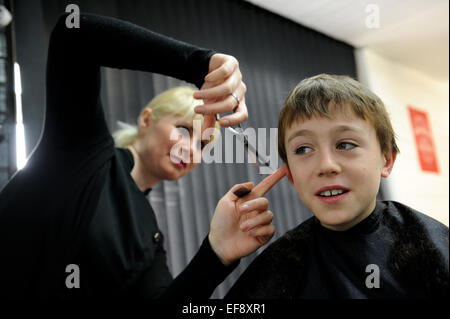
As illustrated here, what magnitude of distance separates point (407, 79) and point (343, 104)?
0.81ft

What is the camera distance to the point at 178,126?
0.63 meters

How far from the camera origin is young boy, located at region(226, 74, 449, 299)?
0.44m

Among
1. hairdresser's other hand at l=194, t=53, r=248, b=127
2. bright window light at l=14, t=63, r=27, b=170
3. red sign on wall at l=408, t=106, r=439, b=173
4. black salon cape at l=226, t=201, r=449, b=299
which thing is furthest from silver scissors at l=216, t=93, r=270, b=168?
bright window light at l=14, t=63, r=27, b=170

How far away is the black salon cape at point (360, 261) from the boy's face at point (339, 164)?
1.9 inches

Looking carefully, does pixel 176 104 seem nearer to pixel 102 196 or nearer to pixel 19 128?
pixel 102 196

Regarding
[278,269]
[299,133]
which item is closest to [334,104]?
[299,133]

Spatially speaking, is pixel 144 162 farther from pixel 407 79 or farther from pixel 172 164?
pixel 407 79

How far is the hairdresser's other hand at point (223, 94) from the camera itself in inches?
19.3

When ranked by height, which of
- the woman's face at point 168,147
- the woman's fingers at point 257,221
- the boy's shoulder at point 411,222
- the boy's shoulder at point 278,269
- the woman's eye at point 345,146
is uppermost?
the woman's face at point 168,147

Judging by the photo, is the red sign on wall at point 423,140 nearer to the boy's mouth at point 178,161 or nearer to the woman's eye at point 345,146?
the woman's eye at point 345,146

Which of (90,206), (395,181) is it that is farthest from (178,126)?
(395,181)

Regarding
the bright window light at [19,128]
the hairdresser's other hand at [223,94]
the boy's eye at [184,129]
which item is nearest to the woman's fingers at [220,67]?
the hairdresser's other hand at [223,94]

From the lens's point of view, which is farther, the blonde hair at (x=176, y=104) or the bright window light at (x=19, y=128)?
the bright window light at (x=19, y=128)

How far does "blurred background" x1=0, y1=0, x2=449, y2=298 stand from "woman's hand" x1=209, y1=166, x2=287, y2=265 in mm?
26
